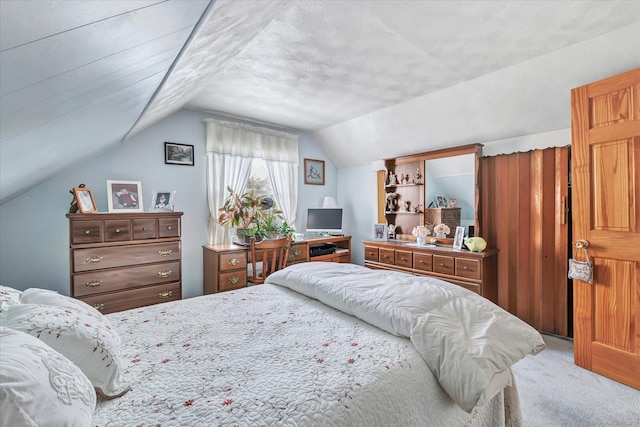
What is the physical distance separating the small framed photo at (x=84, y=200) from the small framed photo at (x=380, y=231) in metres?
3.17

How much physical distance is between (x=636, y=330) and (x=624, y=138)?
1.28 meters

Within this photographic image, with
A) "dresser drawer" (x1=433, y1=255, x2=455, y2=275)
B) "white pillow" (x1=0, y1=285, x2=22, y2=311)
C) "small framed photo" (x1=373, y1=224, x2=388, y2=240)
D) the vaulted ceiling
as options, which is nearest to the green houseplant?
the vaulted ceiling

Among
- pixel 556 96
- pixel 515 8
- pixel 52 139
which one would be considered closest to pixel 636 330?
pixel 556 96

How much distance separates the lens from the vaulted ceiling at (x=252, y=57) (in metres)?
0.72

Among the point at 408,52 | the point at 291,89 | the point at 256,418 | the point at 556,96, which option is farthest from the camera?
the point at 291,89

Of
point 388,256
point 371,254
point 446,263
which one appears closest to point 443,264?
point 446,263

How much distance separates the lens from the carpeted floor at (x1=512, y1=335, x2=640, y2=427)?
165cm

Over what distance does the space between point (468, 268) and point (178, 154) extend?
3.50 meters

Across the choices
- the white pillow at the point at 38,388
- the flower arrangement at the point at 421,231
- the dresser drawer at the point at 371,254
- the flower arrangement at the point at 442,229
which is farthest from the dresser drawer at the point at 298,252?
the white pillow at the point at 38,388

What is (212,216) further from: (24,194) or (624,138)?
(624,138)

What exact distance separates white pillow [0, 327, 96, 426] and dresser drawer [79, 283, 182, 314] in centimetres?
197

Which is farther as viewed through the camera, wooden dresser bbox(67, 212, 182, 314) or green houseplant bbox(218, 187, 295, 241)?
green houseplant bbox(218, 187, 295, 241)

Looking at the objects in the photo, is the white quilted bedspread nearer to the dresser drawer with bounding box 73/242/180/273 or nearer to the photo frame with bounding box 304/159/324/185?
the dresser drawer with bounding box 73/242/180/273

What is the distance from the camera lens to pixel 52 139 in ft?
4.97
